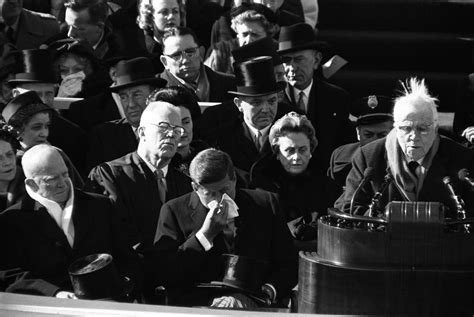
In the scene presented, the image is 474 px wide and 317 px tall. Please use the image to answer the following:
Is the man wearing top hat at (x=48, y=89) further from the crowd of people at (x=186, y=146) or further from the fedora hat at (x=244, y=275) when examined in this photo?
the fedora hat at (x=244, y=275)

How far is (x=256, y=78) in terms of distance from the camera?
962 centimetres

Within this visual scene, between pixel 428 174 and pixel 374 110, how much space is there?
2.08 m

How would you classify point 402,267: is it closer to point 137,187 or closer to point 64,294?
point 64,294

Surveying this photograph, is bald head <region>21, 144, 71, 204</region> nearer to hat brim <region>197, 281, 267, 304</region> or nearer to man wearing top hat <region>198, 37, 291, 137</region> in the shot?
hat brim <region>197, 281, 267, 304</region>

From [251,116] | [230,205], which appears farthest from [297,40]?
[230,205]

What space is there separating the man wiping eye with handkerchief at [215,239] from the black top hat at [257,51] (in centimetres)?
224

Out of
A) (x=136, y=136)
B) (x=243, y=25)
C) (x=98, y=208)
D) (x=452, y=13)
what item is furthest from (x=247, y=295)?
(x=452, y=13)

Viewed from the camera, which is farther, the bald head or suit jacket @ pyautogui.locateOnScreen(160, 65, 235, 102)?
suit jacket @ pyautogui.locateOnScreen(160, 65, 235, 102)

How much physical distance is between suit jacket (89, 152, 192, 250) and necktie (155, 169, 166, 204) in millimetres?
Answer: 17

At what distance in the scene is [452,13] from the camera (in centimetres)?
1286

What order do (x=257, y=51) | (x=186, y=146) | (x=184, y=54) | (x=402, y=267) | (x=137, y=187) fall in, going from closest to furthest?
(x=402, y=267), (x=137, y=187), (x=186, y=146), (x=184, y=54), (x=257, y=51)

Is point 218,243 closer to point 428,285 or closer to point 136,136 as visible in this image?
point 136,136

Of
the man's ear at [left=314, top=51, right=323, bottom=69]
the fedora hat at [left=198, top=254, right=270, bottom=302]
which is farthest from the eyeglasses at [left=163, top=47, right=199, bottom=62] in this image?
the fedora hat at [left=198, top=254, right=270, bottom=302]

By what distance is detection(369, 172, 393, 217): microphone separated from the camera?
6297mm
